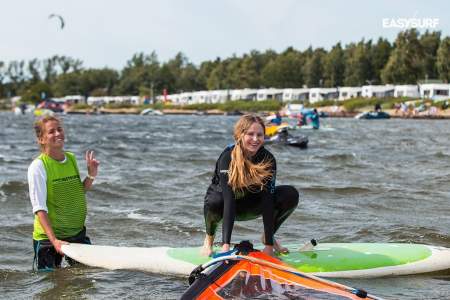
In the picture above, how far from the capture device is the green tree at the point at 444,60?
85188 millimetres

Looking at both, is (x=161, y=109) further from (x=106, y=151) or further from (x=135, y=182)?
(x=135, y=182)

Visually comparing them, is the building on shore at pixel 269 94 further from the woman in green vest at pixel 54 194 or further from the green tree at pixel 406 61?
the woman in green vest at pixel 54 194

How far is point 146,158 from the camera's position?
2069 cm

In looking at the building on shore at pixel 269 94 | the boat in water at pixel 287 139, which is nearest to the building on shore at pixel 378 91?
the building on shore at pixel 269 94

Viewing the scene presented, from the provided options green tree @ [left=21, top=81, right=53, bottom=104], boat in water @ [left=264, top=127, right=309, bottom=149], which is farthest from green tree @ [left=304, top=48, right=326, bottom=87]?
boat in water @ [left=264, top=127, right=309, bottom=149]

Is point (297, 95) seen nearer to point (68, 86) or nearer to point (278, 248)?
point (68, 86)

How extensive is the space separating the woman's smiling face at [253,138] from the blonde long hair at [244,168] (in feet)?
0.08

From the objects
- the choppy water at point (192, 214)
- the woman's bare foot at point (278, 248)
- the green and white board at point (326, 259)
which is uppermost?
the woman's bare foot at point (278, 248)

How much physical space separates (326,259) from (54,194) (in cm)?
248

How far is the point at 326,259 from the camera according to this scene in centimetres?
598

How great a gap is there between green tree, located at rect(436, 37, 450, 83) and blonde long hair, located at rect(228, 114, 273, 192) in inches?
3360

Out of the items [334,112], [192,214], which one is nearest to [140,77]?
[334,112]

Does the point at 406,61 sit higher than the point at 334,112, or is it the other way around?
the point at 406,61

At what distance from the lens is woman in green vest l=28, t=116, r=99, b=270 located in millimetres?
5305
